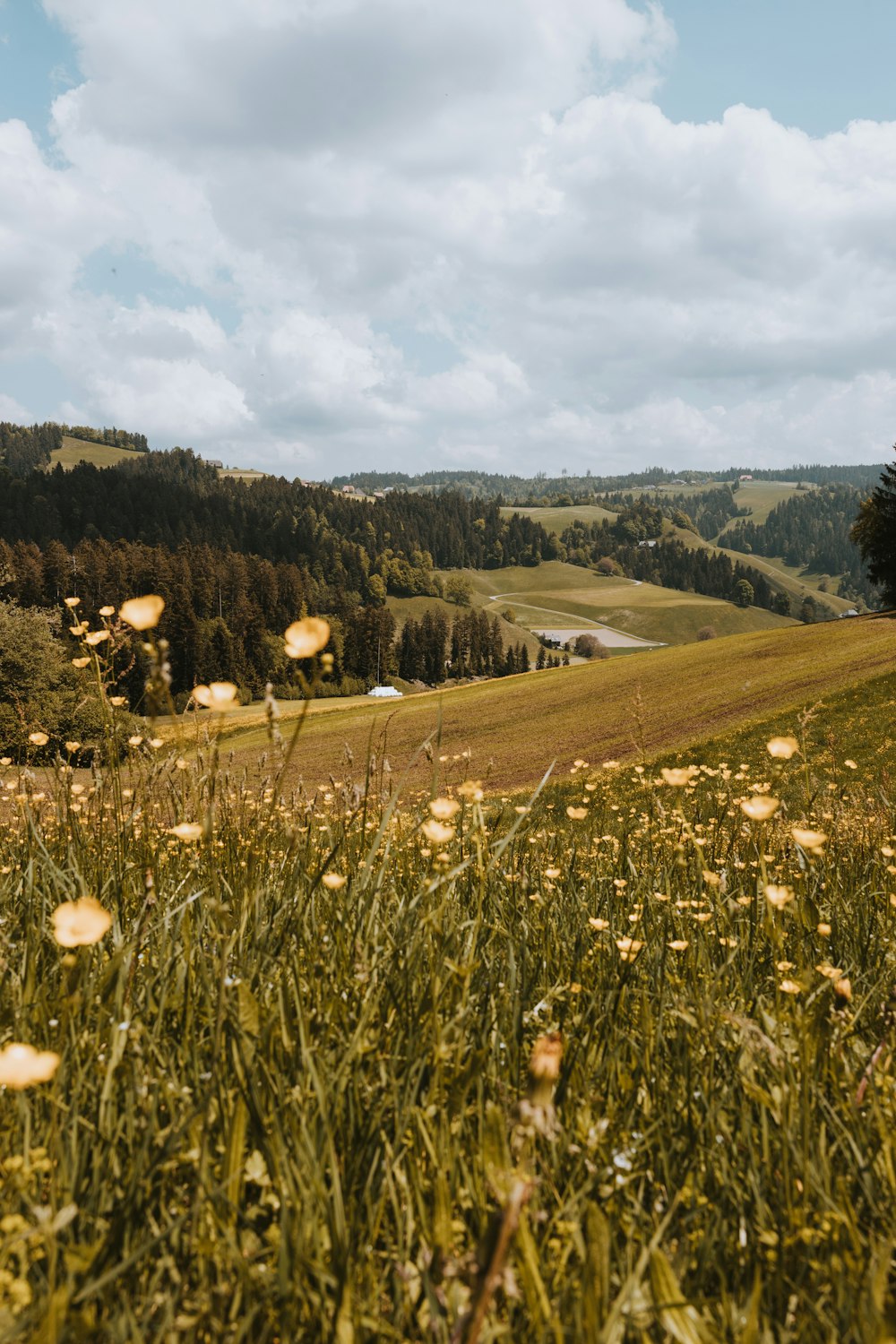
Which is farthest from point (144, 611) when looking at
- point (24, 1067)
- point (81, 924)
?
point (24, 1067)

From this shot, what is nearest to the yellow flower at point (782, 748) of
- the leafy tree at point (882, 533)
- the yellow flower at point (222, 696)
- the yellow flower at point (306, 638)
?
the yellow flower at point (306, 638)

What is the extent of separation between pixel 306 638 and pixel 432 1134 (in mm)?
1035

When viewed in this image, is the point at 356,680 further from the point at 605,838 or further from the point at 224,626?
the point at 605,838

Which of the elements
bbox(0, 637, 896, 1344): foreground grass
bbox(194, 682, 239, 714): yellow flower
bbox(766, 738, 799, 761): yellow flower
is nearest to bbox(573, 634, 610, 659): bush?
bbox(0, 637, 896, 1344): foreground grass

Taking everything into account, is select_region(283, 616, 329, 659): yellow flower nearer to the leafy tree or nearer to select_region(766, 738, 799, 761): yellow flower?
select_region(766, 738, 799, 761): yellow flower

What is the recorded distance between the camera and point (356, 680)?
117688 millimetres

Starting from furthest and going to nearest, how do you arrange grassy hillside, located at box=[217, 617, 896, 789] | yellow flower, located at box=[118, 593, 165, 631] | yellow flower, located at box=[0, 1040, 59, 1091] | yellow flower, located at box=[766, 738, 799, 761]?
grassy hillside, located at box=[217, 617, 896, 789] < yellow flower, located at box=[766, 738, 799, 761] < yellow flower, located at box=[118, 593, 165, 631] < yellow flower, located at box=[0, 1040, 59, 1091]

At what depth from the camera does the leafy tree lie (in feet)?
172

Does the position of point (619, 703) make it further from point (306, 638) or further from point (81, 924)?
point (81, 924)

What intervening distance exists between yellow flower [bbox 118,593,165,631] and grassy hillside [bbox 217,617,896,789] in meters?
22.5

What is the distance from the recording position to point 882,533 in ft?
173

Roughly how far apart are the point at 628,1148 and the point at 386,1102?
50cm

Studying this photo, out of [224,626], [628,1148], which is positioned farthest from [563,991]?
[224,626]

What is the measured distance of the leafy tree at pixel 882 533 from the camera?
52.5m
